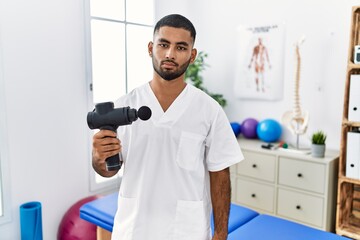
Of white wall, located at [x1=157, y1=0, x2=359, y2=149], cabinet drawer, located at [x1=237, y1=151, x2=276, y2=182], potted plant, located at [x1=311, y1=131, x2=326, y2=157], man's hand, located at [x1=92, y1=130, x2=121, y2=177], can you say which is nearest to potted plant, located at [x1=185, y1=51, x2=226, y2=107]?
white wall, located at [x1=157, y1=0, x2=359, y2=149]

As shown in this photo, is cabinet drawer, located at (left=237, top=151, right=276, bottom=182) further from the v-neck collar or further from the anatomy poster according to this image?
the v-neck collar

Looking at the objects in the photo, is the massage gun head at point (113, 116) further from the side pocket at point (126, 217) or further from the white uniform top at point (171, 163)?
the side pocket at point (126, 217)

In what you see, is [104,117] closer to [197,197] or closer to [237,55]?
[197,197]

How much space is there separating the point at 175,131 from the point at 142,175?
0.59ft

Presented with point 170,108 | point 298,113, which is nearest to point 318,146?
point 298,113

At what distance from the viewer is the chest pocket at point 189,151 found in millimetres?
1075

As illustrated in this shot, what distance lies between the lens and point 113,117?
36.5 inches

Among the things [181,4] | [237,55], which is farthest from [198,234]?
[181,4]

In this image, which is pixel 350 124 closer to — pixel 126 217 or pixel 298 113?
pixel 298 113

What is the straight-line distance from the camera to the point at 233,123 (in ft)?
Answer: 9.68

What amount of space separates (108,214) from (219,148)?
1.00 meters

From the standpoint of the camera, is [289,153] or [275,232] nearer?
[275,232]

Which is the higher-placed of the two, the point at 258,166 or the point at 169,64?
the point at 169,64

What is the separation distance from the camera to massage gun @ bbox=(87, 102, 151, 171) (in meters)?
0.92
